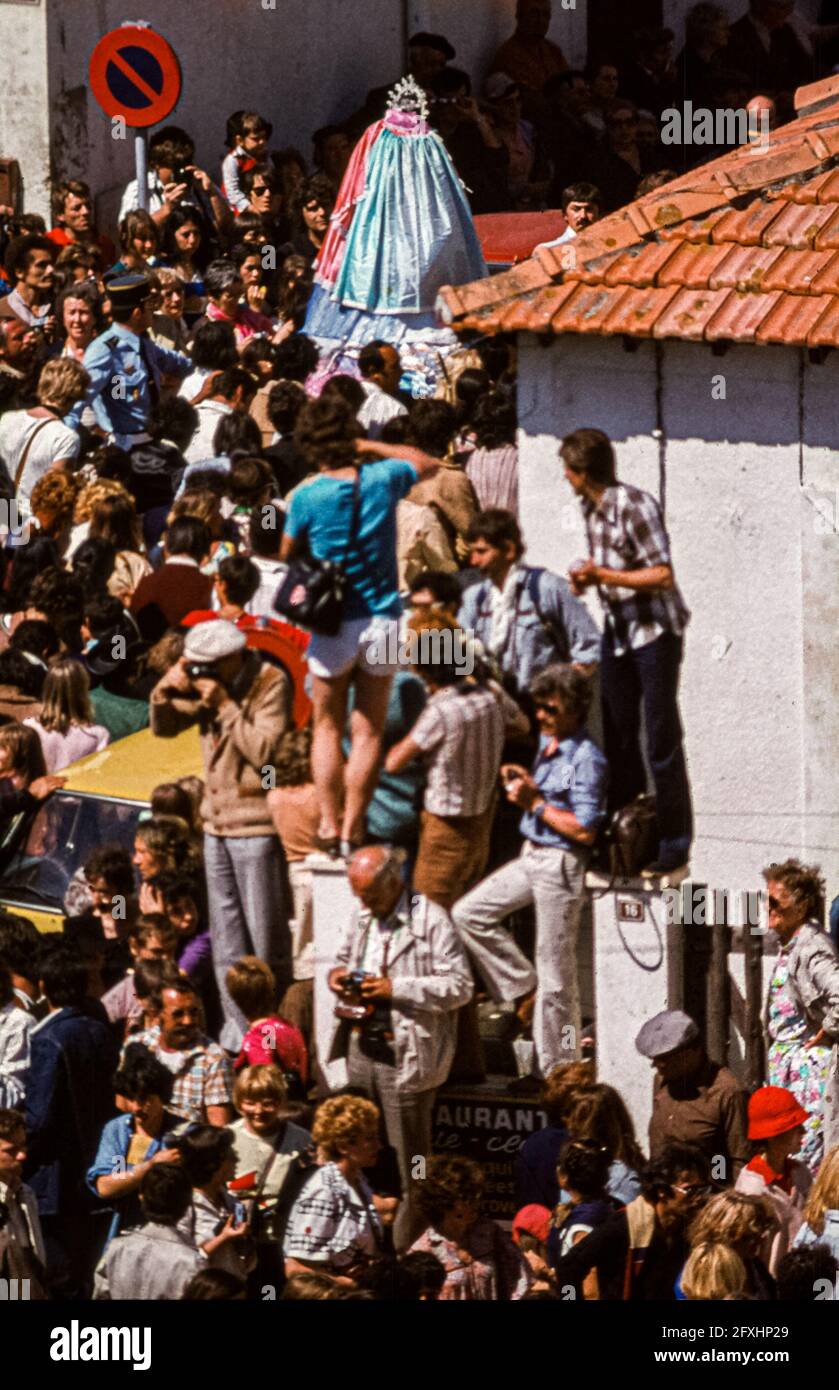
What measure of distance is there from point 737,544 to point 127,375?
3.21 meters

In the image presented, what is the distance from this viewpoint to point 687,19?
24875 millimetres

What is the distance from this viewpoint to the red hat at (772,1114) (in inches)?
579

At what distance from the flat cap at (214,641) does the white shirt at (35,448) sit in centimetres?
144

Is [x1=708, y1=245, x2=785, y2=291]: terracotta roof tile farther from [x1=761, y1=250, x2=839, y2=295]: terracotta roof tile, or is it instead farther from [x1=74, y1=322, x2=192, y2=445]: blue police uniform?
[x1=74, y1=322, x2=192, y2=445]: blue police uniform

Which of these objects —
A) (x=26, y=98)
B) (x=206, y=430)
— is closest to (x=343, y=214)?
(x=206, y=430)

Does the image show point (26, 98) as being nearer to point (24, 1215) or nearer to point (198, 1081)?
point (198, 1081)

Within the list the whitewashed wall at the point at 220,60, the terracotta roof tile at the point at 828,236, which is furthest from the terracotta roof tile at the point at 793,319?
the whitewashed wall at the point at 220,60

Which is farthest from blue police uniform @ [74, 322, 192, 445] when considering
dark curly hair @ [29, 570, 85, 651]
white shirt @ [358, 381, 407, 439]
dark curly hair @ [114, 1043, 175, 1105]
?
dark curly hair @ [114, 1043, 175, 1105]

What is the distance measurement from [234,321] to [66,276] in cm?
175

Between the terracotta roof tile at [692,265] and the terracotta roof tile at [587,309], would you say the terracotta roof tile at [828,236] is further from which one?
the terracotta roof tile at [587,309]

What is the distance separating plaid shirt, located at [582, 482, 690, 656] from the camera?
15.1 meters

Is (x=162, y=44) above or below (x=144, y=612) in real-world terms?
above
